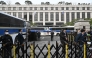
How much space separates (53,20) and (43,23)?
19.3 ft

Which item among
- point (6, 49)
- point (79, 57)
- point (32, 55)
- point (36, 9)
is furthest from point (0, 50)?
point (36, 9)

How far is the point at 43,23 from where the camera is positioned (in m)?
121

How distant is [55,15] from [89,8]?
1906cm

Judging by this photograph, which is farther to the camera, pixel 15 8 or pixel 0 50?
pixel 15 8

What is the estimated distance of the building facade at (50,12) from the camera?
118m

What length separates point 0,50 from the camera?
10.1 m

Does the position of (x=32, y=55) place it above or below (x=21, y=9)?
below

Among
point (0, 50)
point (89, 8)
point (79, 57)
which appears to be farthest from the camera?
point (89, 8)

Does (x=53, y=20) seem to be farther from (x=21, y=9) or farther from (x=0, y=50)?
(x=0, y=50)

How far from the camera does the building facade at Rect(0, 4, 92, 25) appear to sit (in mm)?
117750

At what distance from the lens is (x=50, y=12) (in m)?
120

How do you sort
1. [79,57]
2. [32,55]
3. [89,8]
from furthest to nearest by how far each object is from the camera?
[89,8] → [79,57] → [32,55]

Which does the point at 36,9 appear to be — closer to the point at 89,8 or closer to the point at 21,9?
the point at 21,9

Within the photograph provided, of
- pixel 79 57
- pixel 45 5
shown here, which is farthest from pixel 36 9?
pixel 79 57
